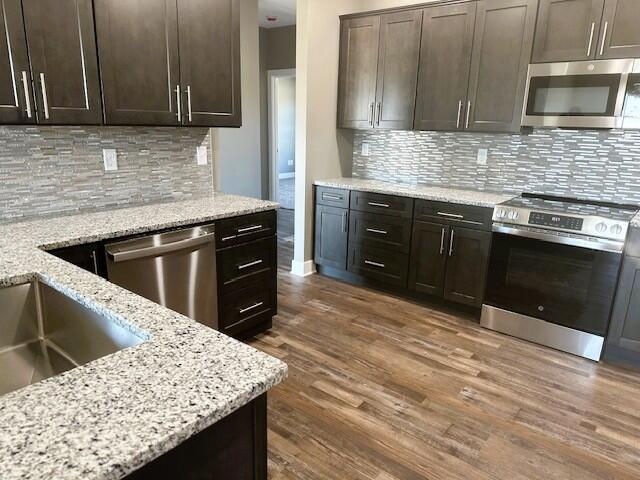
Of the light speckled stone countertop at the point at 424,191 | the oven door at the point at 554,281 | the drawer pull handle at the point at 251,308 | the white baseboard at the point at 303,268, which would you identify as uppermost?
the light speckled stone countertop at the point at 424,191

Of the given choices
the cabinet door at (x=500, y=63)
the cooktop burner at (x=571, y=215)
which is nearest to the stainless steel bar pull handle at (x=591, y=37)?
the cabinet door at (x=500, y=63)

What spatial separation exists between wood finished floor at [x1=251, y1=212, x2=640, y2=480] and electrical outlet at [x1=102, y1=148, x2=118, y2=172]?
55.6 inches

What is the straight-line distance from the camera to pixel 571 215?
2781 mm

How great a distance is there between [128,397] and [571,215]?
2782mm

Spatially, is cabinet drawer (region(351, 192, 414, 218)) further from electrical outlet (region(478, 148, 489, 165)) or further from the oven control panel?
the oven control panel

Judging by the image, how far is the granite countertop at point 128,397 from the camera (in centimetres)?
67

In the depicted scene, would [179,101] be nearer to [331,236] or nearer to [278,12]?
[331,236]

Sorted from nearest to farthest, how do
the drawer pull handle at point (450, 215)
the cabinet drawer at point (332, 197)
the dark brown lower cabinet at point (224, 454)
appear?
the dark brown lower cabinet at point (224, 454) < the drawer pull handle at point (450, 215) < the cabinet drawer at point (332, 197)

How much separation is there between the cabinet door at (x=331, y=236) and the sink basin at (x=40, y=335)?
9.19ft

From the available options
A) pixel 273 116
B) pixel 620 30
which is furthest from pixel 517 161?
pixel 273 116

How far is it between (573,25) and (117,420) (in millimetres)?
3352

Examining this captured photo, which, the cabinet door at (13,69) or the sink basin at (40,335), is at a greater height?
the cabinet door at (13,69)

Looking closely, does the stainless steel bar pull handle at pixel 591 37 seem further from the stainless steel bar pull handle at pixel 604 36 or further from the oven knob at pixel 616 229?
the oven knob at pixel 616 229

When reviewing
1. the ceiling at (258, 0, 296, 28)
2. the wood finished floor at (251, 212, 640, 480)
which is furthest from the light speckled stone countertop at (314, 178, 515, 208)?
the ceiling at (258, 0, 296, 28)
